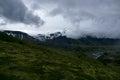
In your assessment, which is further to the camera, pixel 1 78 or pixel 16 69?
pixel 16 69

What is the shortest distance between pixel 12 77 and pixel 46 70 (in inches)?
1312

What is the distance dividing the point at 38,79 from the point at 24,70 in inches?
773

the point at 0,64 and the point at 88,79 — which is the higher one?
the point at 0,64

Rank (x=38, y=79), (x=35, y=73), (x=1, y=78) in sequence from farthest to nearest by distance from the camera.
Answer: (x=35, y=73) → (x=38, y=79) → (x=1, y=78)

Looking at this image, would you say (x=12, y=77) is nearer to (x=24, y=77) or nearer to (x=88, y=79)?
(x=24, y=77)

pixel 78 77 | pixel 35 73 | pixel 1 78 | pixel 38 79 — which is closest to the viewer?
pixel 1 78

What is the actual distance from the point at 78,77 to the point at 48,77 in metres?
25.3

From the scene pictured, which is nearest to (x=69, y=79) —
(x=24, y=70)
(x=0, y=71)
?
(x=24, y=70)

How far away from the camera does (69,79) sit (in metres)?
145

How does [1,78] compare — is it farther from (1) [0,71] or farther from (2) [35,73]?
(2) [35,73]

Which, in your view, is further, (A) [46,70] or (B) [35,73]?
(A) [46,70]

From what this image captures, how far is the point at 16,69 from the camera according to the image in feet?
491

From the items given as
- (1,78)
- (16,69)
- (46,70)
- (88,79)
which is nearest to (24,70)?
(16,69)

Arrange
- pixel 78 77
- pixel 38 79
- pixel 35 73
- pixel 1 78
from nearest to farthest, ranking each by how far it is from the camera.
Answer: pixel 1 78, pixel 38 79, pixel 35 73, pixel 78 77
